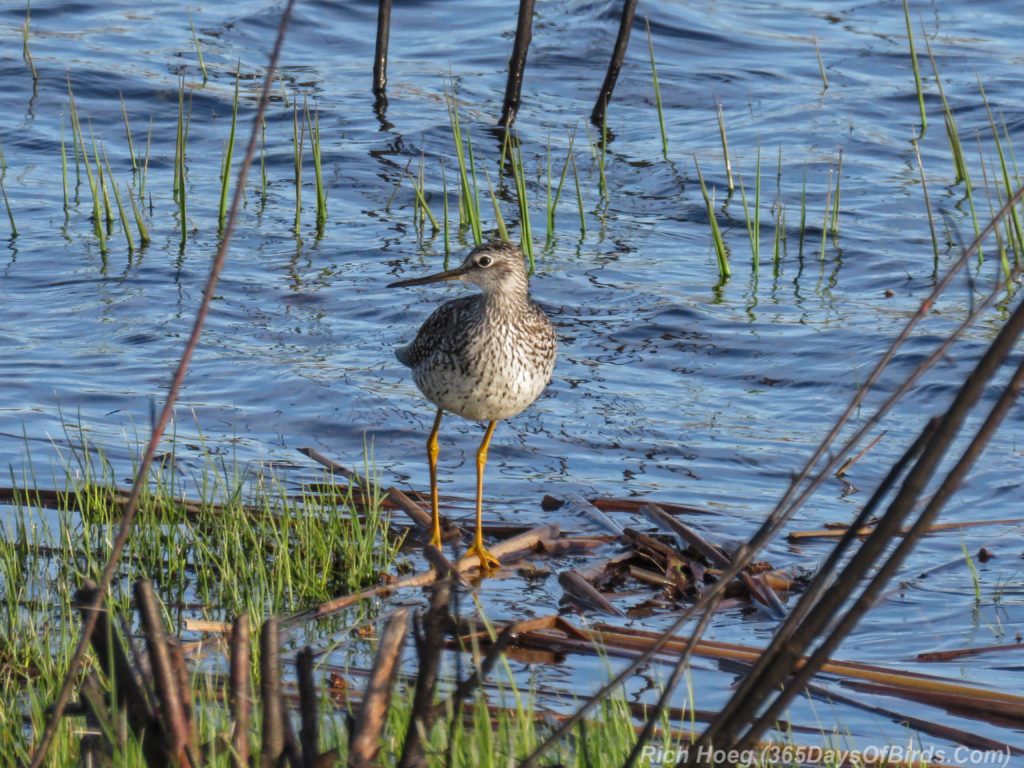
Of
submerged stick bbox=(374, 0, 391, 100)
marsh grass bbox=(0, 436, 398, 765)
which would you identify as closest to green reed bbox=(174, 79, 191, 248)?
submerged stick bbox=(374, 0, 391, 100)

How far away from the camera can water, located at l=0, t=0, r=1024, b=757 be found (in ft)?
24.1

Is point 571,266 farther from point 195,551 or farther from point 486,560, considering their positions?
point 195,551

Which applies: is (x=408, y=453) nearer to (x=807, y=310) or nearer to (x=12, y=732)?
(x=807, y=310)

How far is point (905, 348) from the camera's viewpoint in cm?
927

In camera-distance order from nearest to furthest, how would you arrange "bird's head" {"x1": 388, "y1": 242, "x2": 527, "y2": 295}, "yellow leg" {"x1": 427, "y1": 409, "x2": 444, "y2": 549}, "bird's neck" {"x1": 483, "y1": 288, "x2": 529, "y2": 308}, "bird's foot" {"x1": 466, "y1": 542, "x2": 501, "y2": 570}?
"bird's foot" {"x1": 466, "y1": 542, "x2": 501, "y2": 570} → "yellow leg" {"x1": 427, "y1": 409, "x2": 444, "y2": 549} → "bird's neck" {"x1": 483, "y1": 288, "x2": 529, "y2": 308} → "bird's head" {"x1": 388, "y1": 242, "x2": 527, "y2": 295}

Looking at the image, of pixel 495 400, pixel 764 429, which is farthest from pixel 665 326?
pixel 495 400

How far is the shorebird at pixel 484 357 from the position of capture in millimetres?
6273

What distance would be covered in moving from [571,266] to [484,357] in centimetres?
448

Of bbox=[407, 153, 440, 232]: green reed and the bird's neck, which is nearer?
the bird's neck

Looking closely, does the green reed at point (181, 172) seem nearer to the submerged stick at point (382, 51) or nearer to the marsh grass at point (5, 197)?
the marsh grass at point (5, 197)

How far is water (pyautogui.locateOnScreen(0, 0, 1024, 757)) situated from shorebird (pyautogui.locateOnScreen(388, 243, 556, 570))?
621 mm

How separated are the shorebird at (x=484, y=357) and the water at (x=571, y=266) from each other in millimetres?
621

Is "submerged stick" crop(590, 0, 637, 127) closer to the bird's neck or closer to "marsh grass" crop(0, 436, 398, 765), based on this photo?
the bird's neck

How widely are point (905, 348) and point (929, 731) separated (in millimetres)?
5080
